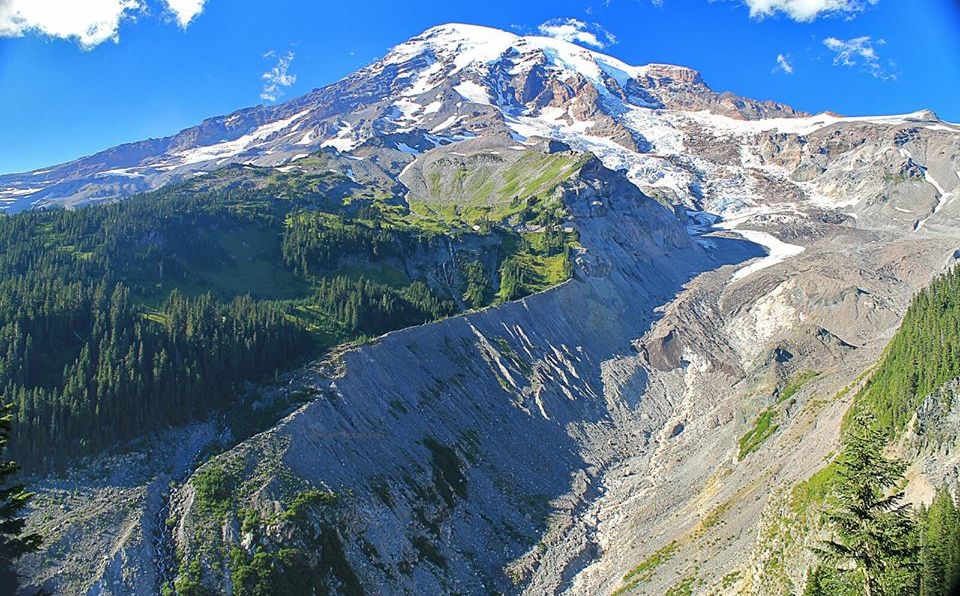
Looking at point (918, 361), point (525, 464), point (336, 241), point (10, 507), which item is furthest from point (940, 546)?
point (336, 241)

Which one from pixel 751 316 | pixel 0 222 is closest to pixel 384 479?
pixel 0 222

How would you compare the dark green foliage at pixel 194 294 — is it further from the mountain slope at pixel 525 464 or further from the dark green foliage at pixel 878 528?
the dark green foliage at pixel 878 528

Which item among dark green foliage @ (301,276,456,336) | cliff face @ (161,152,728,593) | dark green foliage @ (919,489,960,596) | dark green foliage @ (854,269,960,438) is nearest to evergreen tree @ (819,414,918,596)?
dark green foliage @ (919,489,960,596)

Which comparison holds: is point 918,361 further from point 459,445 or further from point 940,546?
point 459,445

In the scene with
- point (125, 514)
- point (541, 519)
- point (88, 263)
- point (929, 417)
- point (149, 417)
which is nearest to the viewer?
point (929, 417)

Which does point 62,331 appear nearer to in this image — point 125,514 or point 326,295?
point 125,514

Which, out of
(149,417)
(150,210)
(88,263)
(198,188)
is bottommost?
(149,417)

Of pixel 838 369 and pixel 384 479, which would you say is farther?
pixel 838 369

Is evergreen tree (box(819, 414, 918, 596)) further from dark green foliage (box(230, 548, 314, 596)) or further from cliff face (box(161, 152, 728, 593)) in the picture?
cliff face (box(161, 152, 728, 593))
